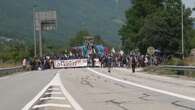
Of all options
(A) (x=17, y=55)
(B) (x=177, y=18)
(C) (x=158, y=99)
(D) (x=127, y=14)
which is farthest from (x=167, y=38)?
(C) (x=158, y=99)

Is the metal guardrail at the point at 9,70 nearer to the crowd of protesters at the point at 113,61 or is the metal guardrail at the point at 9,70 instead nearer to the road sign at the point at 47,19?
the crowd of protesters at the point at 113,61

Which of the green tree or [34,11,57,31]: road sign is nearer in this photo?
the green tree

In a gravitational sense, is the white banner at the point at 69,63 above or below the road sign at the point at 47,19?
below

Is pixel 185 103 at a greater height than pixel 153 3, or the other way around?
pixel 153 3

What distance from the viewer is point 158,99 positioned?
61.2ft

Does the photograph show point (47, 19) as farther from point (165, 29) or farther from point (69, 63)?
point (165, 29)

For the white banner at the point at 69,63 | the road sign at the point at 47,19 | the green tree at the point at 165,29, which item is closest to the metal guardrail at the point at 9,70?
the white banner at the point at 69,63

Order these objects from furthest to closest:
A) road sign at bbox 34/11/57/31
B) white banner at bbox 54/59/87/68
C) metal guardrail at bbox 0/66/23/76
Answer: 1. road sign at bbox 34/11/57/31
2. white banner at bbox 54/59/87/68
3. metal guardrail at bbox 0/66/23/76

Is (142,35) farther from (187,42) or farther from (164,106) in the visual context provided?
(164,106)

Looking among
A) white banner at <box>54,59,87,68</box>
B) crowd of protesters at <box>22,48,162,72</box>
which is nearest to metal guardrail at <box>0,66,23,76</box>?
crowd of protesters at <box>22,48,162,72</box>

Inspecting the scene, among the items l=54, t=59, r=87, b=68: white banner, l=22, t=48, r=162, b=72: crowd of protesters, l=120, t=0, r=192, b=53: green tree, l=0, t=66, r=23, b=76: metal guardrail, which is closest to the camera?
l=0, t=66, r=23, b=76: metal guardrail

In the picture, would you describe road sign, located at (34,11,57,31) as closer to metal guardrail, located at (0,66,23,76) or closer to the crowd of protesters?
the crowd of protesters

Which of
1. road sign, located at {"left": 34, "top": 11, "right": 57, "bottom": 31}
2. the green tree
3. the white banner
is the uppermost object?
road sign, located at {"left": 34, "top": 11, "right": 57, "bottom": 31}

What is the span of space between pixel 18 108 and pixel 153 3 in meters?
84.1
